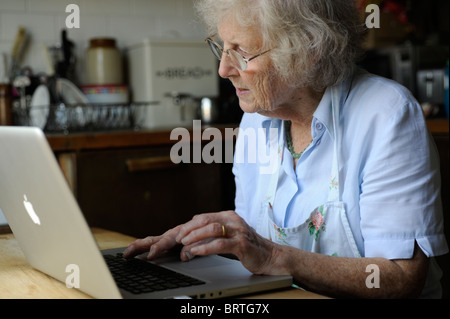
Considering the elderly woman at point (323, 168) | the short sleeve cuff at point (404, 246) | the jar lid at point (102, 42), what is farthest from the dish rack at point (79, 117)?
the short sleeve cuff at point (404, 246)

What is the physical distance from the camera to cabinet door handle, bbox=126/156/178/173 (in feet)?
7.40

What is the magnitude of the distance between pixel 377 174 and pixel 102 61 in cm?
183

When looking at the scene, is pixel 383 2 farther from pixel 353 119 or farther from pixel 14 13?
pixel 353 119

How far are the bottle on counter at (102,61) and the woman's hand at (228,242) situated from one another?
1847 mm

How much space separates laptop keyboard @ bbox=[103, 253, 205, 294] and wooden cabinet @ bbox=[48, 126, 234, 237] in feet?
3.86

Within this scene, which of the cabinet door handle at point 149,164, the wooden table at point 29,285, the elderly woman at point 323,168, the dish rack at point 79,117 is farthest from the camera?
the dish rack at point 79,117

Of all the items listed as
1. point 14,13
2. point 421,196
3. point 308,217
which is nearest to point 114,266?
point 308,217

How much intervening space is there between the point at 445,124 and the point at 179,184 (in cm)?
97

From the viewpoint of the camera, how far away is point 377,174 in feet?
3.79

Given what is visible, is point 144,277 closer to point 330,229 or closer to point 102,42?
point 330,229

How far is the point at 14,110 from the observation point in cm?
253

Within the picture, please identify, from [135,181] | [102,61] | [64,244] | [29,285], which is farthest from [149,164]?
[64,244]

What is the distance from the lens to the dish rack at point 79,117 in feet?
7.82

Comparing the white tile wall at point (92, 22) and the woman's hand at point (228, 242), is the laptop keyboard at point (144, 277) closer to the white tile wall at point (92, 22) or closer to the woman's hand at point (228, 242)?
the woman's hand at point (228, 242)
